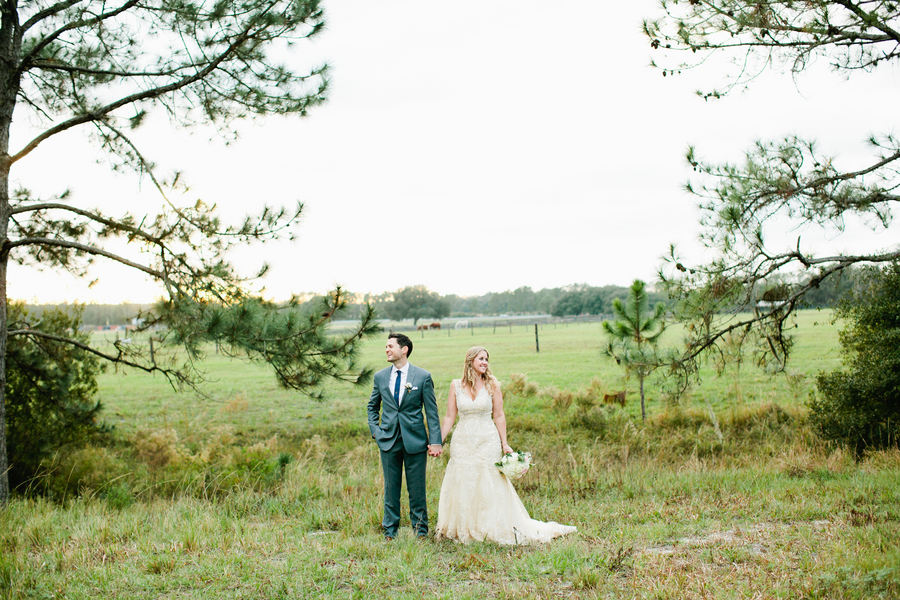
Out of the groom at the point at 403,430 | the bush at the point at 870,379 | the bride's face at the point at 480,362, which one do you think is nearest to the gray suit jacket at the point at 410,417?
the groom at the point at 403,430

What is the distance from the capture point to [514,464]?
5.34 m

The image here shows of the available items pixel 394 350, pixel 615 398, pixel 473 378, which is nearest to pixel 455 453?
pixel 473 378

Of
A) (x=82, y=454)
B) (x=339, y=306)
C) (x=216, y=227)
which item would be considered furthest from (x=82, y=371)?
(x=339, y=306)

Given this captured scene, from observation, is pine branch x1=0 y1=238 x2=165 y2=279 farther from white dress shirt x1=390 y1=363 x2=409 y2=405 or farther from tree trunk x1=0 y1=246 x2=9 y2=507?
white dress shirt x1=390 y1=363 x2=409 y2=405

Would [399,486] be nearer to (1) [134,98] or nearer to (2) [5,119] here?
(1) [134,98]

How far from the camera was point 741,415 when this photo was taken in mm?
12797

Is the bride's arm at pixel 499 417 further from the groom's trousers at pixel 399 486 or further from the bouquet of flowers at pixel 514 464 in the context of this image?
the groom's trousers at pixel 399 486

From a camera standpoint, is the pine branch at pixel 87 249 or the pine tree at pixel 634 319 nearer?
the pine branch at pixel 87 249

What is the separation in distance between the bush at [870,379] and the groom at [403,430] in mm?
7021

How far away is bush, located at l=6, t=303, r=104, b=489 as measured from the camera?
8.66m

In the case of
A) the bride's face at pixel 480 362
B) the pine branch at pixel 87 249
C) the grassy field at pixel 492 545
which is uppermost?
the pine branch at pixel 87 249

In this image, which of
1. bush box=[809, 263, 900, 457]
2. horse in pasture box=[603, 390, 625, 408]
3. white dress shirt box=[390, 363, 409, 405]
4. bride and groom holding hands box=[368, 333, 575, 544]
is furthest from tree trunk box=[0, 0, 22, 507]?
horse in pasture box=[603, 390, 625, 408]

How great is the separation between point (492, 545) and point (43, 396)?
7594 millimetres

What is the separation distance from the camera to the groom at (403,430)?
17.4 ft
